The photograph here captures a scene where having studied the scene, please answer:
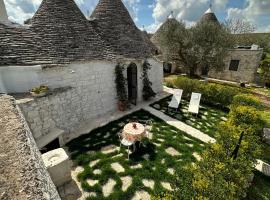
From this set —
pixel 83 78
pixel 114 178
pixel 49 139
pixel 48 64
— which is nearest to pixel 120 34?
pixel 83 78

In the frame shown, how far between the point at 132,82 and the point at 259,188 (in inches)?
406

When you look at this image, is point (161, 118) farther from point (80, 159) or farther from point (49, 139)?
point (49, 139)

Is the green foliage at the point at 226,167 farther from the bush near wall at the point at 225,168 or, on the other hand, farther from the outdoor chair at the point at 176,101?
the outdoor chair at the point at 176,101

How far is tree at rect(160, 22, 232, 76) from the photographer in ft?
56.6

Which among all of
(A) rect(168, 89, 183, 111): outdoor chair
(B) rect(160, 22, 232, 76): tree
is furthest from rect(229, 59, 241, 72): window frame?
(A) rect(168, 89, 183, 111): outdoor chair

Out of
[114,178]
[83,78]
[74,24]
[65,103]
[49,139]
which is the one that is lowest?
[114,178]

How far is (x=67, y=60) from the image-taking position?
903 centimetres

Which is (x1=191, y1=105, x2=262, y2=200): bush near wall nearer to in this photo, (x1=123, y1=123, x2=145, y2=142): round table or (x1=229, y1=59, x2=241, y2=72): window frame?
(x1=123, y1=123, x2=145, y2=142): round table

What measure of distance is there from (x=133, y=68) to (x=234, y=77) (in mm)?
16598

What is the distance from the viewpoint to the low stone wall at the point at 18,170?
6.90 ft

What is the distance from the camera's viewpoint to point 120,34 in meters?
12.1

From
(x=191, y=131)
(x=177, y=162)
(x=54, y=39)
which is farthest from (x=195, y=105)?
(x=54, y=39)

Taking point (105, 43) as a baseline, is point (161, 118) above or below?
below

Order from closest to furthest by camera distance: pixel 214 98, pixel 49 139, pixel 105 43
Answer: pixel 49 139 < pixel 105 43 < pixel 214 98
